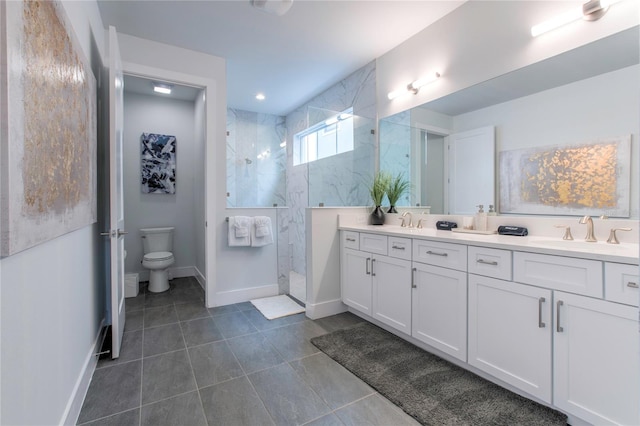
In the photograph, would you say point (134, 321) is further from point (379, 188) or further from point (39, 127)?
point (379, 188)

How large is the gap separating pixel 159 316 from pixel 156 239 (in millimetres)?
1421

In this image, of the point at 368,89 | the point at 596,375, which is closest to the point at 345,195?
the point at 368,89

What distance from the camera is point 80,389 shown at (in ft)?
5.00

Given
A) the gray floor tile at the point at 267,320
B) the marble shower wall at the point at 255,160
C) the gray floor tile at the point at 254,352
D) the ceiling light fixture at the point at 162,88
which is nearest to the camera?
the gray floor tile at the point at 254,352

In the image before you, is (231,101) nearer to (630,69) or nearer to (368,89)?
(368,89)

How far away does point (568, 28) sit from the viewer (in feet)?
5.80

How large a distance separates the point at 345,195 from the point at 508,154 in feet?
5.04

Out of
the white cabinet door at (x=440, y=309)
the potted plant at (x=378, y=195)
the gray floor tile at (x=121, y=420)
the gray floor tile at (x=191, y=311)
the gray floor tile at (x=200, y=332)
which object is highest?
the potted plant at (x=378, y=195)

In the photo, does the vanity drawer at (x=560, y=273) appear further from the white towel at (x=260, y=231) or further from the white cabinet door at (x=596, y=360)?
the white towel at (x=260, y=231)

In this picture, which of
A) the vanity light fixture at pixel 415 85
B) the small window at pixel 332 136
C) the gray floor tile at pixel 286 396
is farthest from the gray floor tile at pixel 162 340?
the vanity light fixture at pixel 415 85

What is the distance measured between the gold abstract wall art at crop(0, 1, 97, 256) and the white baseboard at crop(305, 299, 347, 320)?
6.16ft

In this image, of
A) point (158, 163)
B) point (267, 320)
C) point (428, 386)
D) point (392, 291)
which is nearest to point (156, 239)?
point (158, 163)

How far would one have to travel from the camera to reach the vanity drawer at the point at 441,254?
1780 millimetres

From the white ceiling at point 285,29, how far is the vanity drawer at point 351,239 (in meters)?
1.86
